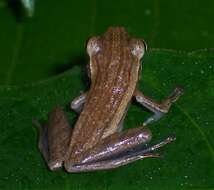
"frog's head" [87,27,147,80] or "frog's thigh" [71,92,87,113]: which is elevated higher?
"frog's head" [87,27,147,80]

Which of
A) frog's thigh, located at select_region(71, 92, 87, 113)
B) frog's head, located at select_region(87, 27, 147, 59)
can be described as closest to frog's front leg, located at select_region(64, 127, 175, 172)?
frog's thigh, located at select_region(71, 92, 87, 113)

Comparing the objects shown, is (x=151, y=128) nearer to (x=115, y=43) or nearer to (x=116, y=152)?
(x=116, y=152)

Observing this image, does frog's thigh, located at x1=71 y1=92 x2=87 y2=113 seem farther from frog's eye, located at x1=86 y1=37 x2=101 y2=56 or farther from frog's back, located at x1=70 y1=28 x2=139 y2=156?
frog's eye, located at x1=86 y1=37 x2=101 y2=56

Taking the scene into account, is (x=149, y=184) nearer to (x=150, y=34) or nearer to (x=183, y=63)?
(x=183, y=63)

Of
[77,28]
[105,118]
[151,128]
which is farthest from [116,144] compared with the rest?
[77,28]

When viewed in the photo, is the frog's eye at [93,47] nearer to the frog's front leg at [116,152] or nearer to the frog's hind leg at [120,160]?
the frog's front leg at [116,152]

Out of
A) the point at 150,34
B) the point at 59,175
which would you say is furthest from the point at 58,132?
the point at 150,34

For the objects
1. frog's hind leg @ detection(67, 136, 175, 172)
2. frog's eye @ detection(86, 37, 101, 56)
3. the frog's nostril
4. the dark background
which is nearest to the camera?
frog's hind leg @ detection(67, 136, 175, 172)

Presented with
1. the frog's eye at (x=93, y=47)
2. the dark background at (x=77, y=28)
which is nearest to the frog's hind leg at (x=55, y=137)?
the frog's eye at (x=93, y=47)
